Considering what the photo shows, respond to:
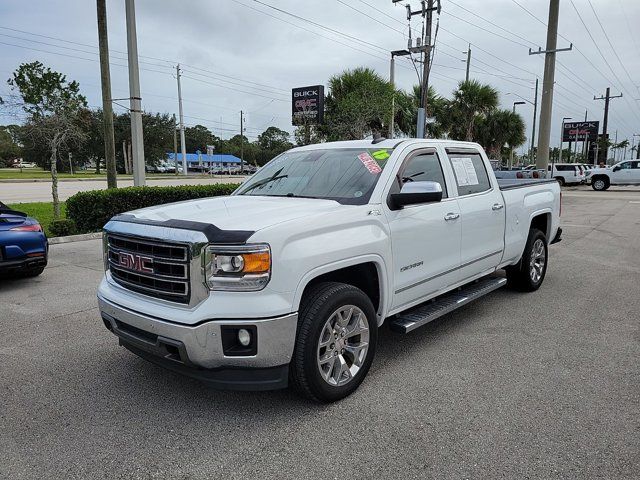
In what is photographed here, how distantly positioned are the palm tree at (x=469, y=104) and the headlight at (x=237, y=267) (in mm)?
34580

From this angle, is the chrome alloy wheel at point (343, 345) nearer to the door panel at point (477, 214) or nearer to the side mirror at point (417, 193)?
the side mirror at point (417, 193)

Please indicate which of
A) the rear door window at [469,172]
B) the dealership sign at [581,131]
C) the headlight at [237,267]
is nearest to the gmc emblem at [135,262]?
the headlight at [237,267]

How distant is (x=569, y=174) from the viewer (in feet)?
122

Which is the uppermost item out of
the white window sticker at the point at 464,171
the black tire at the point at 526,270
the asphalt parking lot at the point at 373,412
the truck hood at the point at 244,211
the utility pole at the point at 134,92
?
the utility pole at the point at 134,92

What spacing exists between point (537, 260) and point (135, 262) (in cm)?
511

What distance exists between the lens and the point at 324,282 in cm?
335

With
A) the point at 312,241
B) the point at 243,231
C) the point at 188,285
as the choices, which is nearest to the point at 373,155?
the point at 312,241

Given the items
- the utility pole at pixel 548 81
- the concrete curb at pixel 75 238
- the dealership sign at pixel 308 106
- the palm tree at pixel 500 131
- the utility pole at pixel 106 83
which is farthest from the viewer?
the palm tree at pixel 500 131

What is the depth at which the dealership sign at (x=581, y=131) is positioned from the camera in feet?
188

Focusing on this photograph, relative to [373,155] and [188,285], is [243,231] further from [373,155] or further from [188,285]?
[373,155]

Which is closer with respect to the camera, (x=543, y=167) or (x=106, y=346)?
(x=106, y=346)

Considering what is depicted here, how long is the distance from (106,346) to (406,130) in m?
29.2

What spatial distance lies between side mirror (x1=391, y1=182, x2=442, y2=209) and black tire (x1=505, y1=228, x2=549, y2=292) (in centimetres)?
290

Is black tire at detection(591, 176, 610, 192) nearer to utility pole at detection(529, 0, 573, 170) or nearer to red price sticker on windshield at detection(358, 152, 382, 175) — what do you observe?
utility pole at detection(529, 0, 573, 170)
